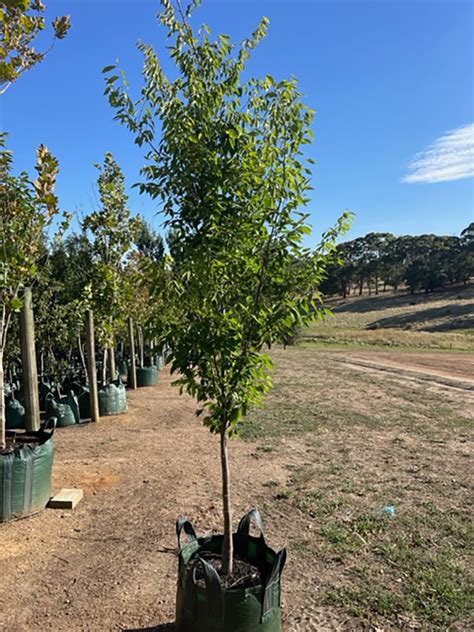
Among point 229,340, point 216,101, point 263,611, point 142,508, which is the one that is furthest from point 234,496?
point 216,101

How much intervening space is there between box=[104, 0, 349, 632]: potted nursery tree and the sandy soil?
82 centimetres

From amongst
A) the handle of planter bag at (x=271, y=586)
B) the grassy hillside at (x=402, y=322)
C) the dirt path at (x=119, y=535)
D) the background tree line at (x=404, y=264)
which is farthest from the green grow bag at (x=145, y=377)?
the background tree line at (x=404, y=264)

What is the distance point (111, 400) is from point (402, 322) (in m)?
46.8

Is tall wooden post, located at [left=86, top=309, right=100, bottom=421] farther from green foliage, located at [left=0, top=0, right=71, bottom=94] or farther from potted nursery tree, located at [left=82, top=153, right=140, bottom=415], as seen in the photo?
green foliage, located at [left=0, top=0, right=71, bottom=94]

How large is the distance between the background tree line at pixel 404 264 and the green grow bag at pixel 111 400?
210 ft

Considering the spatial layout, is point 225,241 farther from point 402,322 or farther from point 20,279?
point 402,322

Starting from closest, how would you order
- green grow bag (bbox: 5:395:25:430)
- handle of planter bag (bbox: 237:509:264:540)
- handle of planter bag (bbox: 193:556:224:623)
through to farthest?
1. handle of planter bag (bbox: 193:556:224:623)
2. handle of planter bag (bbox: 237:509:264:540)
3. green grow bag (bbox: 5:395:25:430)

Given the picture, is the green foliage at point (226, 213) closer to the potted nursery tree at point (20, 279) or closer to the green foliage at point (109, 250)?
the potted nursery tree at point (20, 279)

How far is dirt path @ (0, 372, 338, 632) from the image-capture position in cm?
342

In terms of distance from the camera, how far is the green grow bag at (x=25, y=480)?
15.7 ft

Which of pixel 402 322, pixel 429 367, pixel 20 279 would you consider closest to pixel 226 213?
pixel 20 279

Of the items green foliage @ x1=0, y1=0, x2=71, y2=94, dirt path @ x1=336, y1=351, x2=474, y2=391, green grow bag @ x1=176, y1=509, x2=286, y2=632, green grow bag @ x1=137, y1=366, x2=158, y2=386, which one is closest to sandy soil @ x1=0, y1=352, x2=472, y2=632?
green grow bag @ x1=176, y1=509, x2=286, y2=632

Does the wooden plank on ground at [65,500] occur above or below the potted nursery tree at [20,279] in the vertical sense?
below

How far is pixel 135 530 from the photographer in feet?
15.5
